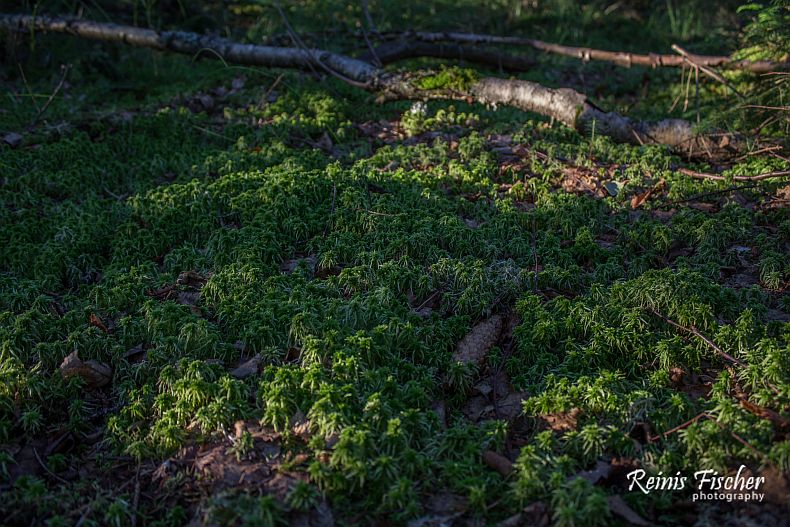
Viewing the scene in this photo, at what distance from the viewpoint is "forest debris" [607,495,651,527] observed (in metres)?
3.09

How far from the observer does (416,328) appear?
4.20m

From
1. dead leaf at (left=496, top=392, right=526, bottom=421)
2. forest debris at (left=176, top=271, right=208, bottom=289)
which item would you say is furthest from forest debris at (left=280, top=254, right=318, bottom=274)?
dead leaf at (left=496, top=392, right=526, bottom=421)

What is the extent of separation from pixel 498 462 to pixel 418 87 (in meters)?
5.98

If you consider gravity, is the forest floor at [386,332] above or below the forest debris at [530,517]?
above

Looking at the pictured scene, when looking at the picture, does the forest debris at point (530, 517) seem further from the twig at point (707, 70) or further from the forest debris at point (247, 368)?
the twig at point (707, 70)

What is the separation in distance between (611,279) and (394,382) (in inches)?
82.7

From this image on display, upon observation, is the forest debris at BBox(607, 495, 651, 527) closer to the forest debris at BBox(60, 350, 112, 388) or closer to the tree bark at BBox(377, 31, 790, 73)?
the forest debris at BBox(60, 350, 112, 388)

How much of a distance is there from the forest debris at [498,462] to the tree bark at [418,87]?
4.77 metres

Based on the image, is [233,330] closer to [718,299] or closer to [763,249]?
[718,299]

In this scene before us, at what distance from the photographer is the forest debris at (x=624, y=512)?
309 cm

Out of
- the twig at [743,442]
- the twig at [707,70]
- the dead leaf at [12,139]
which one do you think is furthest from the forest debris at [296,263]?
the twig at [707,70]

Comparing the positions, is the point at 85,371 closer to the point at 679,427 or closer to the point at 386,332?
the point at 386,332

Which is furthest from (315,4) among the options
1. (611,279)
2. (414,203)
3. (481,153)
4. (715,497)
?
(715,497)

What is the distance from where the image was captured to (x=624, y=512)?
123 inches
